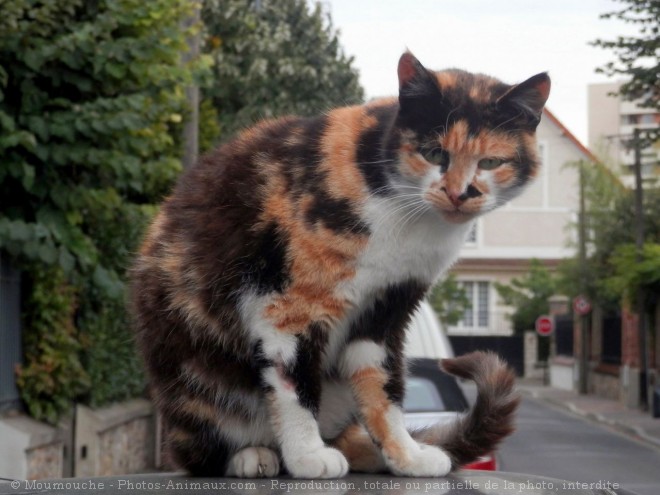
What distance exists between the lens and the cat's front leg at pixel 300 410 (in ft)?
11.3

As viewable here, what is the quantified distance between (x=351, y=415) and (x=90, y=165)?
20.1 feet

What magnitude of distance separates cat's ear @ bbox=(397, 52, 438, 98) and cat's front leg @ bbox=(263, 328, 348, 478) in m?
0.74

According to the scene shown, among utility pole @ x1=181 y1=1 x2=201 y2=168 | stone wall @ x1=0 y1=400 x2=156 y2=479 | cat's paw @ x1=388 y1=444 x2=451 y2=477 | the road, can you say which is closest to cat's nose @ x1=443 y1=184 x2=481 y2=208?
cat's paw @ x1=388 y1=444 x2=451 y2=477

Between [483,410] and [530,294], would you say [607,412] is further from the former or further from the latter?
[483,410]

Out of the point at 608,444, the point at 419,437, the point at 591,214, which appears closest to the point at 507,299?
the point at 591,214

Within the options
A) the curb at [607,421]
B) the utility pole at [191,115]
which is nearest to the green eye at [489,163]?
the utility pole at [191,115]

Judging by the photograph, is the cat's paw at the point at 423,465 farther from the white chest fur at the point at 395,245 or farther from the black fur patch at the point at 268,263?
the black fur patch at the point at 268,263

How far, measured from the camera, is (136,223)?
1189cm

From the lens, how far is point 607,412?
32.8 meters

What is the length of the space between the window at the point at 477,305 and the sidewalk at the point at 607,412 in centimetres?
920

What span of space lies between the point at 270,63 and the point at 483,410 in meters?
19.3

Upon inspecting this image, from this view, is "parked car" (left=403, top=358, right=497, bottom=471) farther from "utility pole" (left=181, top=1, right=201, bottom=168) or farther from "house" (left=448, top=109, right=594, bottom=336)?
"house" (left=448, top=109, right=594, bottom=336)

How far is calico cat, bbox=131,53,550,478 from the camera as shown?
11.3 ft

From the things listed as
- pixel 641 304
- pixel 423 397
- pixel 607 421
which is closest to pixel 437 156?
pixel 423 397
